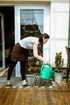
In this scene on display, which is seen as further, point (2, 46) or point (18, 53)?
point (2, 46)

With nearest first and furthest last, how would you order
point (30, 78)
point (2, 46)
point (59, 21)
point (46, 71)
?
point (46, 71) < point (30, 78) < point (59, 21) < point (2, 46)

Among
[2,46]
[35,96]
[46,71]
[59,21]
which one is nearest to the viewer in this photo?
[35,96]

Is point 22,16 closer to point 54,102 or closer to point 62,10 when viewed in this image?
point 62,10

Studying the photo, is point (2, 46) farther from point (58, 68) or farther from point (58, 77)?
point (58, 77)

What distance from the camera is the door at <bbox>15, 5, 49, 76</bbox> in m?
6.65

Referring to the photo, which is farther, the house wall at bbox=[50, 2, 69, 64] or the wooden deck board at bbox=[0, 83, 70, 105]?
the house wall at bbox=[50, 2, 69, 64]

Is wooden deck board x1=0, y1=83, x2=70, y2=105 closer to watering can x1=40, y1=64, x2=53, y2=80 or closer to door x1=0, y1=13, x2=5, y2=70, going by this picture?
watering can x1=40, y1=64, x2=53, y2=80

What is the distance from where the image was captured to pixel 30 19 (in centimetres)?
676

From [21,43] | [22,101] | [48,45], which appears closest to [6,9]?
[48,45]

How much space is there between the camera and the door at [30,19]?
6652 millimetres

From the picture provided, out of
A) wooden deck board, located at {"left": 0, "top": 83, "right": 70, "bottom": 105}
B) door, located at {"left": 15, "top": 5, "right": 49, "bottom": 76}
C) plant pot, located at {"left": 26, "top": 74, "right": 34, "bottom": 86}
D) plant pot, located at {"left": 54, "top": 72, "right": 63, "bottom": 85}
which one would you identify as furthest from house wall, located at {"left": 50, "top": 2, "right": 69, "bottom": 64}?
wooden deck board, located at {"left": 0, "top": 83, "right": 70, "bottom": 105}

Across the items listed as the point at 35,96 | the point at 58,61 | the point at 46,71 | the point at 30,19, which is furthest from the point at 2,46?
the point at 35,96

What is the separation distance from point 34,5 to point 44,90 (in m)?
2.28

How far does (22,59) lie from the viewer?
18.8 feet
